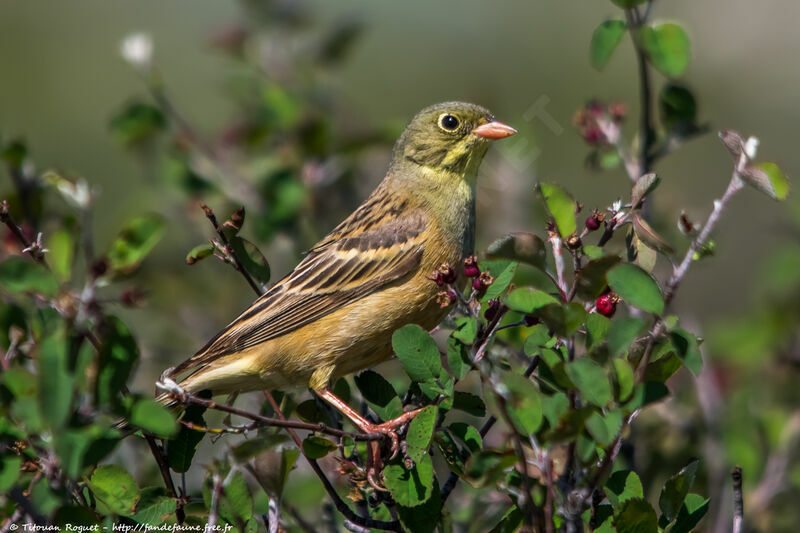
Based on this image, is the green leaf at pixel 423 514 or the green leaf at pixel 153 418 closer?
the green leaf at pixel 153 418

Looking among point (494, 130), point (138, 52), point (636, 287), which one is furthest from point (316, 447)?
point (138, 52)

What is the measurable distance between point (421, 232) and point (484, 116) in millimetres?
805

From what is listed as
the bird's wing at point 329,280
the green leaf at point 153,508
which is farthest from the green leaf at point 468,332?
the bird's wing at point 329,280

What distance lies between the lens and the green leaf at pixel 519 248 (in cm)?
240

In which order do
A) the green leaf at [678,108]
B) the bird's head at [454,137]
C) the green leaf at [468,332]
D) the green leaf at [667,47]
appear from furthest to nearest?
1. the bird's head at [454,137]
2. the green leaf at [678,108]
3. the green leaf at [667,47]
4. the green leaf at [468,332]

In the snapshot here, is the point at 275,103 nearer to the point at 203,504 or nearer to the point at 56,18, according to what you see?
the point at 203,504

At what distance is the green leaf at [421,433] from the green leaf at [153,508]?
28.8 inches

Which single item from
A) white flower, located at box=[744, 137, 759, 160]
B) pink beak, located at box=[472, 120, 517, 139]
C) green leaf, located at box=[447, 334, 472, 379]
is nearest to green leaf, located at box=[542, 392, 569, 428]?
green leaf, located at box=[447, 334, 472, 379]

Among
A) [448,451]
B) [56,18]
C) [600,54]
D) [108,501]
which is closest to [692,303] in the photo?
[600,54]

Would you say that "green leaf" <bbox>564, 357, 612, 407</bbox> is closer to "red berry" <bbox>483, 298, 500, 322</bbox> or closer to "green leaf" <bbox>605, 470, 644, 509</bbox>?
"green leaf" <bbox>605, 470, 644, 509</bbox>

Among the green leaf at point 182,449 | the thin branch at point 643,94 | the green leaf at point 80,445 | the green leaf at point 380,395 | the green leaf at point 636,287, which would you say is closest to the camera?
the green leaf at point 80,445

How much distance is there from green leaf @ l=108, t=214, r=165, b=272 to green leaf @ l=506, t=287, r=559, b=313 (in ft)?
3.37

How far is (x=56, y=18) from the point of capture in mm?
13891

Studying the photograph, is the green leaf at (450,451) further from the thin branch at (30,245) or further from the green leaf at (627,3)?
the green leaf at (627,3)
